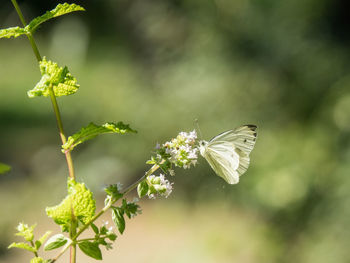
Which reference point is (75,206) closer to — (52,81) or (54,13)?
(52,81)

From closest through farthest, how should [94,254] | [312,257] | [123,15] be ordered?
1. [94,254]
2. [312,257]
3. [123,15]

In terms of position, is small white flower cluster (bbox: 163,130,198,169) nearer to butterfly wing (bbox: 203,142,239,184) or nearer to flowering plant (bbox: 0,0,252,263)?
flowering plant (bbox: 0,0,252,263)

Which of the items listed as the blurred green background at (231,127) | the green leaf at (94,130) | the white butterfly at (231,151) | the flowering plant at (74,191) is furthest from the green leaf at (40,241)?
the blurred green background at (231,127)

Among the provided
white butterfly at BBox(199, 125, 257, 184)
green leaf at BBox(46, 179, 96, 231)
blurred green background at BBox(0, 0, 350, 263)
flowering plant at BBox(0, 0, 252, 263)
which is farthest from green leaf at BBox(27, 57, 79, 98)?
blurred green background at BBox(0, 0, 350, 263)

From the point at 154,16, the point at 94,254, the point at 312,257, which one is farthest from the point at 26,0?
the point at 94,254

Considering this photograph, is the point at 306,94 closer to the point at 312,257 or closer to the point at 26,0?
the point at 312,257

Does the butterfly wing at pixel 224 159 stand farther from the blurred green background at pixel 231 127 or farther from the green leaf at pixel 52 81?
the blurred green background at pixel 231 127
